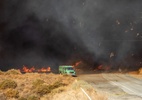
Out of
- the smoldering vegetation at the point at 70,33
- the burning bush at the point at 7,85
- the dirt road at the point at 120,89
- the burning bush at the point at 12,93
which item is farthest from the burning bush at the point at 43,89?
the smoldering vegetation at the point at 70,33

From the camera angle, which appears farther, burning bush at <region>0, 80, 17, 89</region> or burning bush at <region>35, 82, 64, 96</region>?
burning bush at <region>0, 80, 17, 89</region>

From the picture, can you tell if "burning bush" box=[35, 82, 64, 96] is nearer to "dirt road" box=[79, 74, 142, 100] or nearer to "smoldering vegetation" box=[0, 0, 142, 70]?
"dirt road" box=[79, 74, 142, 100]

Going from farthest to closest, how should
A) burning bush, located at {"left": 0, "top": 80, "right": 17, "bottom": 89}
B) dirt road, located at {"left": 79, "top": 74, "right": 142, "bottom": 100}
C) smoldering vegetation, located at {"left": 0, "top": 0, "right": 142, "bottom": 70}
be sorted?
smoldering vegetation, located at {"left": 0, "top": 0, "right": 142, "bottom": 70} < burning bush, located at {"left": 0, "top": 80, "right": 17, "bottom": 89} < dirt road, located at {"left": 79, "top": 74, "right": 142, "bottom": 100}

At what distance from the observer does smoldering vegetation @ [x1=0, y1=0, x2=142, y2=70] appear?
59.8 m

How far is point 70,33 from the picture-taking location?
6788cm

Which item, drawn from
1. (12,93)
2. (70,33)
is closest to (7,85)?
(12,93)

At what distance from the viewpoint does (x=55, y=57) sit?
2677 inches

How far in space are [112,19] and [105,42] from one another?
6780 millimetres

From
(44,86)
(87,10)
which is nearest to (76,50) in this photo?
(87,10)

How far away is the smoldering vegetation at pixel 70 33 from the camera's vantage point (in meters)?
59.8

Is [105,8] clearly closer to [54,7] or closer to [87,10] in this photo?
[87,10]

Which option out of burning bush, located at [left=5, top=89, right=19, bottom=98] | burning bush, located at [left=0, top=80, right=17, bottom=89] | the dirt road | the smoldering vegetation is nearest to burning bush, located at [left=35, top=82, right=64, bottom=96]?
burning bush, located at [left=5, top=89, right=19, bottom=98]

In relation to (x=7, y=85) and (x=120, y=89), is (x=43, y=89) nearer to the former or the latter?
(x=7, y=85)

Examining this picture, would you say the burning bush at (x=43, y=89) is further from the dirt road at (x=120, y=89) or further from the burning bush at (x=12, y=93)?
the dirt road at (x=120, y=89)
